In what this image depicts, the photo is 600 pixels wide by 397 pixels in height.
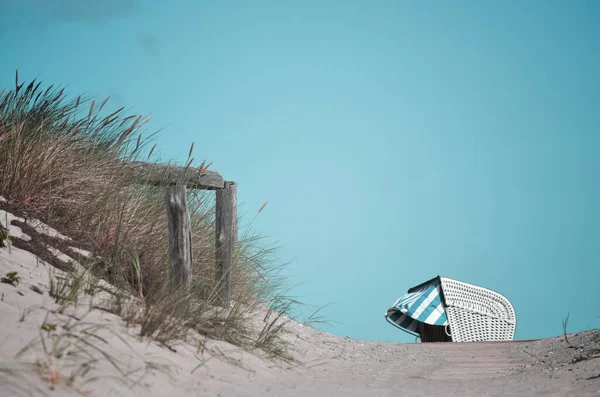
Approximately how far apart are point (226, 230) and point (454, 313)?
588 centimetres

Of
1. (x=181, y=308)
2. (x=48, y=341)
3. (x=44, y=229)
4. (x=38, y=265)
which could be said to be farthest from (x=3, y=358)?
(x=44, y=229)

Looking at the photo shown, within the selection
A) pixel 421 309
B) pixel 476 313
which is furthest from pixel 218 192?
pixel 476 313

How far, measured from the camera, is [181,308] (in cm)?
372

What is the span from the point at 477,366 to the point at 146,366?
12.5ft

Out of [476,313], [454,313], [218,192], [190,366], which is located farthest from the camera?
[476,313]

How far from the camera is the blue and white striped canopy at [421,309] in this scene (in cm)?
983

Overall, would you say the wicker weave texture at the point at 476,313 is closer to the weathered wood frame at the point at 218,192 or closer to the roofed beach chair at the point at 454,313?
the roofed beach chair at the point at 454,313

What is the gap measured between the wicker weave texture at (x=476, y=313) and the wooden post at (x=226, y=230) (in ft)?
18.1

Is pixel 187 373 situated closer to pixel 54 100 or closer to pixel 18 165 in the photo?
pixel 18 165

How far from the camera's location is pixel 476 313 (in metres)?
10.2

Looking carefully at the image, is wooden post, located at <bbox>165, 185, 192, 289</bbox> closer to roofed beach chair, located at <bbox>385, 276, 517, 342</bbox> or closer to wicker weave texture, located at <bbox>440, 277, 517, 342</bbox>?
roofed beach chair, located at <bbox>385, 276, 517, 342</bbox>

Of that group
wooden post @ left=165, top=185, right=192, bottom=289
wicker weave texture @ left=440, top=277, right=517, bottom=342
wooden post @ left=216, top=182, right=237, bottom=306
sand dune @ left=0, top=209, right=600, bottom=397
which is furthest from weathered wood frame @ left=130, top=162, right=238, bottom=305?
wicker weave texture @ left=440, top=277, right=517, bottom=342

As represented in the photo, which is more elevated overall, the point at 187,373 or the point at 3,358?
the point at 187,373

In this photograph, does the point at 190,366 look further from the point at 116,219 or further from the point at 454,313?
the point at 454,313
